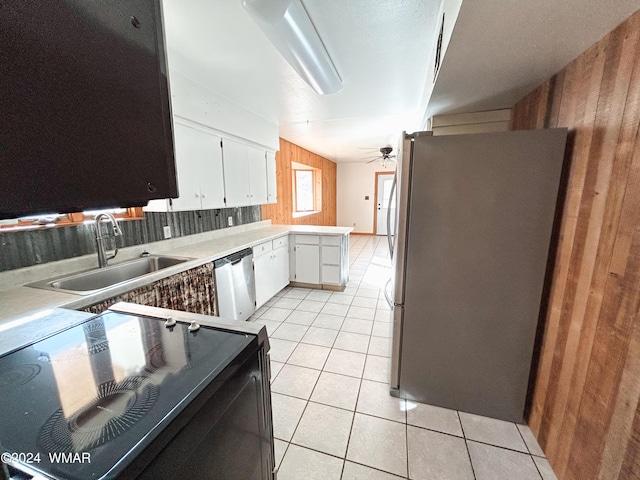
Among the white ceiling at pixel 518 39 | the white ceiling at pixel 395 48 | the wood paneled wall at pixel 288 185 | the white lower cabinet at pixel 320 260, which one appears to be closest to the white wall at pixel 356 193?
the wood paneled wall at pixel 288 185

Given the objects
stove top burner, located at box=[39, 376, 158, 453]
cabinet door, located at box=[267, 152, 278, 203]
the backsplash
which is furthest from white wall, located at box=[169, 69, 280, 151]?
stove top burner, located at box=[39, 376, 158, 453]

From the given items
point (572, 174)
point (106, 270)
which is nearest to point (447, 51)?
point (572, 174)

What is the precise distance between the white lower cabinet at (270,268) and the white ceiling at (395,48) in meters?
1.61

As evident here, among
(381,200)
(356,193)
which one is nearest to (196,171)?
(356,193)

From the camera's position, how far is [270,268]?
3283 mm

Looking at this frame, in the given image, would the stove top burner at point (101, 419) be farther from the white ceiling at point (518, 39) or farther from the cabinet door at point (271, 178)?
the cabinet door at point (271, 178)

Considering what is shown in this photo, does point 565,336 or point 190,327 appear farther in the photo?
point 565,336

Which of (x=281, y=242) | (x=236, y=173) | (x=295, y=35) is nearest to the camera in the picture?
(x=295, y=35)

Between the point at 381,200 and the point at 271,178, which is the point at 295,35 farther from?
the point at 381,200

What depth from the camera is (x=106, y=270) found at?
→ 1.87m

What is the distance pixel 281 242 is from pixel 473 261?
95.7 inches

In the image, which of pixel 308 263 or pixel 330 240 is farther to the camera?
pixel 308 263

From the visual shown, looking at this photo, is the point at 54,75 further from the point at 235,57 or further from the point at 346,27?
the point at 235,57

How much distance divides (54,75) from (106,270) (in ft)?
6.36
